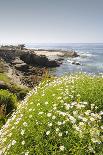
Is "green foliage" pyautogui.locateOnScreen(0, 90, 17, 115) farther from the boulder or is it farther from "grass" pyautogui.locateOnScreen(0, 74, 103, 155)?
the boulder

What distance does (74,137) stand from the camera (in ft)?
23.7

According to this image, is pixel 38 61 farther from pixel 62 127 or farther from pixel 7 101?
pixel 62 127

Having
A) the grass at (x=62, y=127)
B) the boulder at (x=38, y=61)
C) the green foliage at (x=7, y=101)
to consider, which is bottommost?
the boulder at (x=38, y=61)

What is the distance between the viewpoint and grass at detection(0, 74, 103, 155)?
7086mm

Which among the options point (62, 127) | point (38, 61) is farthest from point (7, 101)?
point (38, 61)

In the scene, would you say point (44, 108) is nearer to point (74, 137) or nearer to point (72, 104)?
point (72, 104)

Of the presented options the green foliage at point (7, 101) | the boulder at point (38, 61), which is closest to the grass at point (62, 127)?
the green foliage at point (7, 101)

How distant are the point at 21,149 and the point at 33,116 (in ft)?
3.48

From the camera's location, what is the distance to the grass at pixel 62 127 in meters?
7.09


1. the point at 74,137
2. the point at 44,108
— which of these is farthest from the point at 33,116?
the point at 74,137

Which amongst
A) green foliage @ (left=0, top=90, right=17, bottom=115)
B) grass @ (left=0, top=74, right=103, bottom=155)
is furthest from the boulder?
grass @ (left=0, top=74, right=103, bottom=155)

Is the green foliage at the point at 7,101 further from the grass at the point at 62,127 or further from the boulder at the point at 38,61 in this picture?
the boulder at the point at 38,61

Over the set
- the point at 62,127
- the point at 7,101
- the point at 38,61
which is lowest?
the point at 38,61

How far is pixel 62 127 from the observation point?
766cm
